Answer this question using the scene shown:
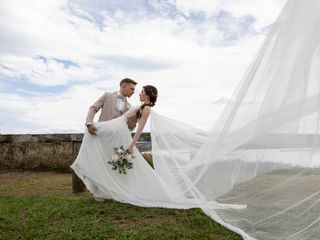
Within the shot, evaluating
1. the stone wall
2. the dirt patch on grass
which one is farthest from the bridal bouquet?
the stone wall

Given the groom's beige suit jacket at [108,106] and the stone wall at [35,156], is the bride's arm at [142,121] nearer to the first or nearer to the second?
the groom's beige suit jacket at [108,106]

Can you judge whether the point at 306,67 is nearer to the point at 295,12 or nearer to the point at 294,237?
the point at 295,12

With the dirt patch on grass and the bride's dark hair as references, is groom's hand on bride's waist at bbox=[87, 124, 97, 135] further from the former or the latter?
the dirt patch on grass

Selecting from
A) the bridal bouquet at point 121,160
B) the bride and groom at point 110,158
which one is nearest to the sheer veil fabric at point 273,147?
the bride and groom at point 110,158

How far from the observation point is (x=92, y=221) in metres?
4.77

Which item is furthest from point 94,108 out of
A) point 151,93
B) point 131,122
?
point 151,93

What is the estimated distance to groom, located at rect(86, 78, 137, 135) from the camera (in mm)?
6230

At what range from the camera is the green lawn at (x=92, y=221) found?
4.21 m

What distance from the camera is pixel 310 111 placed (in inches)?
133

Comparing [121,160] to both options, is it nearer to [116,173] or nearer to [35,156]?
[116,173]

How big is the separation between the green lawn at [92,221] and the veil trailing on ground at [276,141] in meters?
0.47

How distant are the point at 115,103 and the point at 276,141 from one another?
10.8 ft

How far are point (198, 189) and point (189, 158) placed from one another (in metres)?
0.79

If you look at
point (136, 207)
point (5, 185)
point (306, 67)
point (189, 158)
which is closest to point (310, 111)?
point (306, 67)
